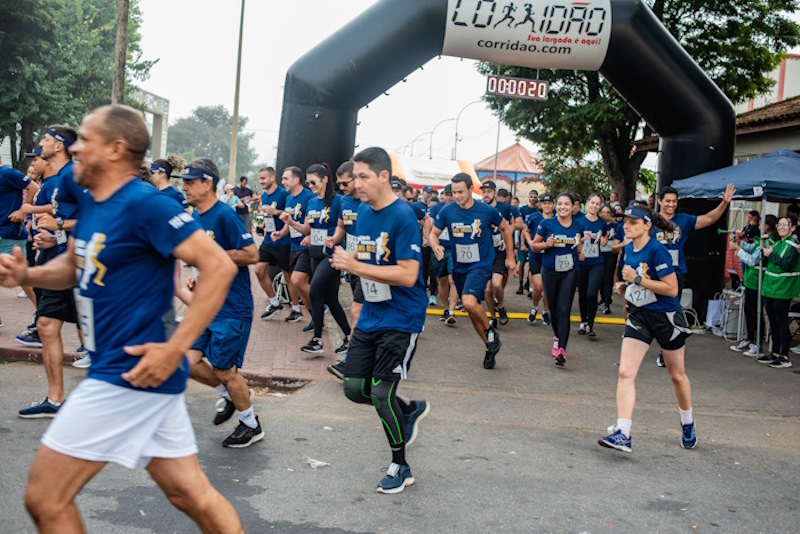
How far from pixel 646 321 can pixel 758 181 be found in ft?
16.7

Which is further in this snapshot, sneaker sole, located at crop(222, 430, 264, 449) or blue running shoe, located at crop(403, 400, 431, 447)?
sneaker sole, located at crop(222, 430, 264, 449)

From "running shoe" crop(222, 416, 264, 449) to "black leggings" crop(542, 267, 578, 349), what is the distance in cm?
469

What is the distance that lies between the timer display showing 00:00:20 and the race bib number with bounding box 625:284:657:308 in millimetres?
6667

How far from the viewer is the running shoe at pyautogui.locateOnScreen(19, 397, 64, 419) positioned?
6.00 metres

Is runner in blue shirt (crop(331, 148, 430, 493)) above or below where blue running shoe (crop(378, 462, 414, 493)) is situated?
above

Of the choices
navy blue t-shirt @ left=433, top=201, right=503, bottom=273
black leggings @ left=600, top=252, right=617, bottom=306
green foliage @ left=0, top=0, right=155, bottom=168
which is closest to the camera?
navy blue t-shirt @ left=433, top=201, right=503, bottom=273

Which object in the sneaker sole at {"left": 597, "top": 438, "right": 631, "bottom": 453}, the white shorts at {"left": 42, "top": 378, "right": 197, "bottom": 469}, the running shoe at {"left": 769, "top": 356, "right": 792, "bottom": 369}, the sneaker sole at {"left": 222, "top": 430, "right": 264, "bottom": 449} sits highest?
the white shorts at {"left": 42, "top": 378, "right": 197, "bottom": 469}

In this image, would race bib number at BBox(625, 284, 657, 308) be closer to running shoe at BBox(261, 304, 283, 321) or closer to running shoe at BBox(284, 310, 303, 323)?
running shoe at BBox(284, 310, 303, 323)

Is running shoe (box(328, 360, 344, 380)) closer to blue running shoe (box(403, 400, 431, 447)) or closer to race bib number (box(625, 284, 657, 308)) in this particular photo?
blue running shoe (box(403, 400, 431, 447))

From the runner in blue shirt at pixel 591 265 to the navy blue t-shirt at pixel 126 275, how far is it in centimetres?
919

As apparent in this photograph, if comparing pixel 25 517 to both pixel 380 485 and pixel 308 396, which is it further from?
pixel 308 396

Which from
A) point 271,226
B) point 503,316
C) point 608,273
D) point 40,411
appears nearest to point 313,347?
point 271,226

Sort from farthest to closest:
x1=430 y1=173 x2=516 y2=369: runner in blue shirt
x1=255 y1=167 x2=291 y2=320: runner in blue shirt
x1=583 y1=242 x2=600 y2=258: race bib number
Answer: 1. x1=583 y1=242 x2=600 y2=258: race bib number
2. x1=255 y1=167 x2=291 y2=320: runner in blue shirt
3. x1=430 y1=173 x2=516 y2=369: runner in blue shirt

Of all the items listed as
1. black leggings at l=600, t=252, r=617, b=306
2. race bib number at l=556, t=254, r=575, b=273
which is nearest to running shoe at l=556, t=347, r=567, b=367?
race bib number at l=556, t=254, r=575, b=273
